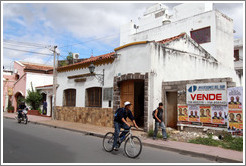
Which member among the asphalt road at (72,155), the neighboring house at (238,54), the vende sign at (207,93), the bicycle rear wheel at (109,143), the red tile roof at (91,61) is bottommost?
the asphalt road at (72,155)

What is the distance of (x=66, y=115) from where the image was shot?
17438 mm

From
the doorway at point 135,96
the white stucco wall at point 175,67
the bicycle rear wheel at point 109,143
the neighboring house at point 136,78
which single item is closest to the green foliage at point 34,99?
the neighboring house at point 136,78

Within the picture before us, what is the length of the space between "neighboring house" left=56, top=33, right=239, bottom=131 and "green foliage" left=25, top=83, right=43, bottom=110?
6.26m

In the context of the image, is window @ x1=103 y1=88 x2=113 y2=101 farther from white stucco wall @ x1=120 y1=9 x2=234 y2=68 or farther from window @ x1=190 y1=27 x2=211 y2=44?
window @ x1=190 y1=27 x2=211 y2=44

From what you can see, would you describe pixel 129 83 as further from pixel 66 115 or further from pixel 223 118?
pixel 66 115

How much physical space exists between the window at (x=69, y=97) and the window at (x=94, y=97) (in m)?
1.87

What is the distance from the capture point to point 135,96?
587 inches

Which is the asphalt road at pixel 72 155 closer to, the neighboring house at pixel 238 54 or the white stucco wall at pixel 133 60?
the white stucco wall at pixel 133 60

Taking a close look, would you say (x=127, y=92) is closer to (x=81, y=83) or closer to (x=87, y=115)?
(x=87, y=115)

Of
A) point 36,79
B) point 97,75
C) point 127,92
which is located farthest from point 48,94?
point 127,92

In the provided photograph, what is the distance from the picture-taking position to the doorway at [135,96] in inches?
516

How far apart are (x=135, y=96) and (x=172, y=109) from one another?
3.42 metres

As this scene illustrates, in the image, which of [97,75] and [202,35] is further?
[202,35]

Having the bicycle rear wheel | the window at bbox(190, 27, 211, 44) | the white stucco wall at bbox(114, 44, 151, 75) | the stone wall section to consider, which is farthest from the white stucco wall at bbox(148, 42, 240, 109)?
the window at bbox(190, 27, 211, 44)
